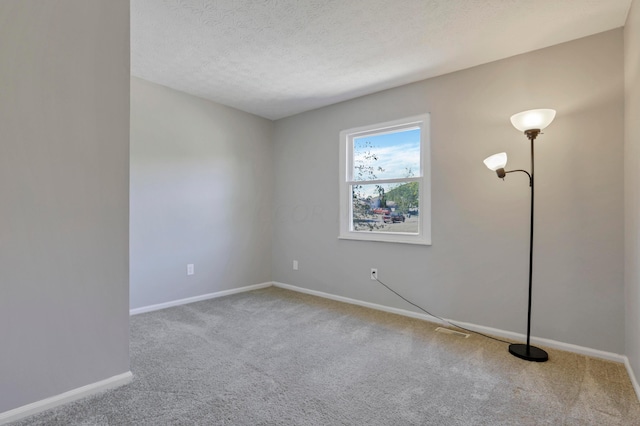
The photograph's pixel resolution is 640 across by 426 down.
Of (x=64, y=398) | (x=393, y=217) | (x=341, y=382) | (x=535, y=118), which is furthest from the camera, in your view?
(x=393, y=217)

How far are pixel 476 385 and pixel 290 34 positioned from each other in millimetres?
2601

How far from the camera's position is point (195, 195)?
3.64 metres

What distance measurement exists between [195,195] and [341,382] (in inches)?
102

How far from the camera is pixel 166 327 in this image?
2.78m

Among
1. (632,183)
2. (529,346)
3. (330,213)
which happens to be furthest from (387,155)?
(529,346)

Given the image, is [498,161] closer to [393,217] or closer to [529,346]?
[393,217]

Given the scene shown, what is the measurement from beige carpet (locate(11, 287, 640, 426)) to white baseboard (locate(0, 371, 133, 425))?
0.13 ft

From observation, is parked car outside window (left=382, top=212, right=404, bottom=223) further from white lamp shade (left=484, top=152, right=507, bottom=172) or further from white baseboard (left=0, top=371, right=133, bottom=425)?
white baseboard (left=0, top=371, right=133, bottom=425)

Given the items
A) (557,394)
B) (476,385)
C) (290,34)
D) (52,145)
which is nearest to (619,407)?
(557,394)

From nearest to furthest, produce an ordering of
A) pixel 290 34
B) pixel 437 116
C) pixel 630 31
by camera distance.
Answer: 1. pixel 630 31
2. pixel 290 34
3. pixel 437 116

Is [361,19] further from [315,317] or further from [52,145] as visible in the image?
[315,317]

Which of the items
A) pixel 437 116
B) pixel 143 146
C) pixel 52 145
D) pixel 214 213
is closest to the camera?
pixel 52 145

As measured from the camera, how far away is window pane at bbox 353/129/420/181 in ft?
10.6

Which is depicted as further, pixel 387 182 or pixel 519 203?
pixel 387 182
